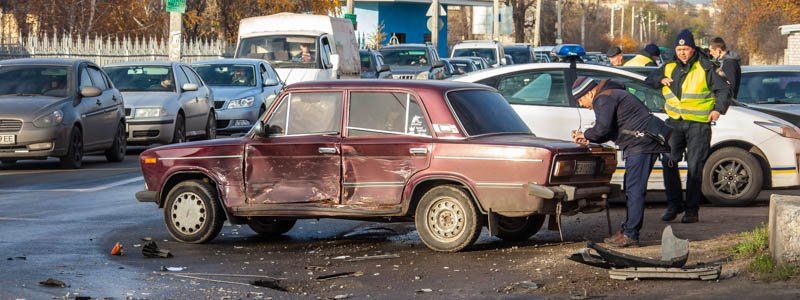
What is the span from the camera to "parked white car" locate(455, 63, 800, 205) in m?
14.3

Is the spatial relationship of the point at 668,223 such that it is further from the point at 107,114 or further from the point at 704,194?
the point at 107,114

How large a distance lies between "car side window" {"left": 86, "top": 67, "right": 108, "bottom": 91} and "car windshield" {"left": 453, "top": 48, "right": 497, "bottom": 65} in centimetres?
2648

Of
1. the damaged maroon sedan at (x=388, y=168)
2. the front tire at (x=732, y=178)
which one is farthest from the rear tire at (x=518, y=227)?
the front tire at (x=732, y=178)

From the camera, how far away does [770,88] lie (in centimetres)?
1897

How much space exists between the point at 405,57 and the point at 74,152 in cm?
1966

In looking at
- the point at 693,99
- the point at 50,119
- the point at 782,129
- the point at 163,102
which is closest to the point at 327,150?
the point at 693,99

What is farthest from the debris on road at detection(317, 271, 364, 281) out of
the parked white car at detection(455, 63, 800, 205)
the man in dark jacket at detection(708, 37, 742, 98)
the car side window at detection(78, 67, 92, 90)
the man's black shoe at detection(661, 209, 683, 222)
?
the car side window at detection(78, 67, 92, 90)

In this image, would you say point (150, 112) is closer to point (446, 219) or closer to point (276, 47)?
point (276, 47)

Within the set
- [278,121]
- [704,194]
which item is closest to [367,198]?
[278,121]

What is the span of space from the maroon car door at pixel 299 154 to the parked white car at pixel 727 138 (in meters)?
3.53

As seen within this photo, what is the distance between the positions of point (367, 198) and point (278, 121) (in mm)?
1081

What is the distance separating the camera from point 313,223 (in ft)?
43.9

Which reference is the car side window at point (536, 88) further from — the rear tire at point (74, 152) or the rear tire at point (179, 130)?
the rear tire at point (179, 130)

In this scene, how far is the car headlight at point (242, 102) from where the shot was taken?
25.5 meters
